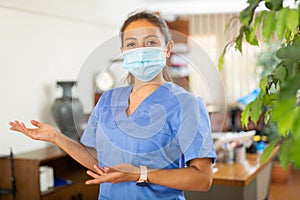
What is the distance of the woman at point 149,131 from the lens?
1395mm

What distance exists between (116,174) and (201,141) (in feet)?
0.97

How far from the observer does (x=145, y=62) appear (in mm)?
1473

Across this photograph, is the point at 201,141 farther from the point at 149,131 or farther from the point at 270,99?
the point at 270,99

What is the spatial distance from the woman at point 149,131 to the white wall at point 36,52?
77.0 inches

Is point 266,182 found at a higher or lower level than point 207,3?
lower

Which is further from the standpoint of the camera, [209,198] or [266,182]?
[266,182]

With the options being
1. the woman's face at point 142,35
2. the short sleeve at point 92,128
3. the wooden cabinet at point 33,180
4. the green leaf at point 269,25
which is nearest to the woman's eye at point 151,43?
the woman's face at point 142,35

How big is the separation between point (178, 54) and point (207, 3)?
209 inches

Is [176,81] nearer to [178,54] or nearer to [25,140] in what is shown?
[178,54]

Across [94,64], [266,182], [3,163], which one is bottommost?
[266,182]

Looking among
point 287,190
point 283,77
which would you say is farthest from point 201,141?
point 287,190

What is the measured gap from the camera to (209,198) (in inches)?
122

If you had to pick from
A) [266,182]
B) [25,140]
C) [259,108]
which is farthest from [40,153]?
[259,108]

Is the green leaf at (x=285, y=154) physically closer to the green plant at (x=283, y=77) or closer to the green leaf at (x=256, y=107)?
the green plant at (x=283, y=77)
